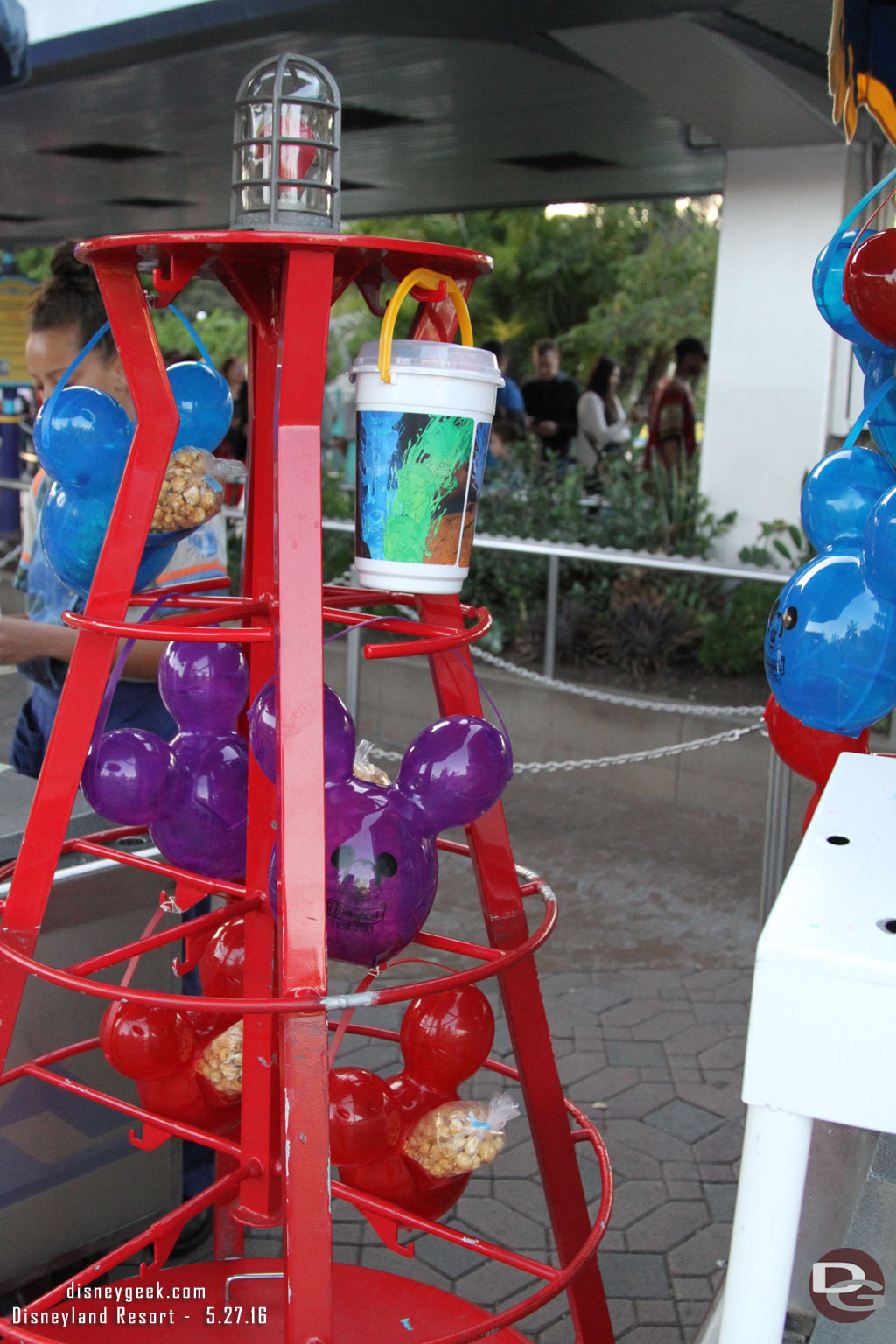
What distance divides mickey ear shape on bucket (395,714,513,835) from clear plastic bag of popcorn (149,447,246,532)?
1.55 ft

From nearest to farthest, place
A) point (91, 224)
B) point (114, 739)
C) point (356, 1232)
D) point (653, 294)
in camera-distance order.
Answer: point (114, 739)
point (356, 1232)
point (91, 224)
point (653, 294)

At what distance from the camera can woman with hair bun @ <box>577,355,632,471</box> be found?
9547 millimetres

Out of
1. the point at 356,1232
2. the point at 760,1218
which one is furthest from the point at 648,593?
the point at 760,1218

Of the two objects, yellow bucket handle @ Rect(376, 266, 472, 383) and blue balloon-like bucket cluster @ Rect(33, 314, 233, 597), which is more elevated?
yellow bucket handle @ Rect(376, 266, 472, 383)

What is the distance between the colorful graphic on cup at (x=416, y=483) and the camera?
5.00 feet

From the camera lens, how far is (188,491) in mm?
1720

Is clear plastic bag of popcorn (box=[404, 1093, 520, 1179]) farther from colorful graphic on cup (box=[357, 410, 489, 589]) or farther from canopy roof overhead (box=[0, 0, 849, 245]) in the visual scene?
canopy roof overhead (box=[0, 0, 849, 245])

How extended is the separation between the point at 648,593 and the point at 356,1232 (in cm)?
490

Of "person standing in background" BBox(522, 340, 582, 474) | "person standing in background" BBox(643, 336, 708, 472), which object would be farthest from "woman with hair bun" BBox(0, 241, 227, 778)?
"person standing in background" BBox(522, 340, 582, 474)

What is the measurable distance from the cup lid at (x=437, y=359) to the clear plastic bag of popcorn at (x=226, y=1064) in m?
1.05

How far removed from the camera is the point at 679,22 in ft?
19.6

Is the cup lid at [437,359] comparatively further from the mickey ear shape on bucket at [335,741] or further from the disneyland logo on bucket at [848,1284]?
the disneyland logo on bucket at [848,1284]

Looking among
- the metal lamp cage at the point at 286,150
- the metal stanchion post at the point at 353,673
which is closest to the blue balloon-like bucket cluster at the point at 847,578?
the metal lamp cage at the point at 286,150

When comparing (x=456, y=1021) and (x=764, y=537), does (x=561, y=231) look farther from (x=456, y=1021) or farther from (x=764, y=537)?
(x=456, y=1021)
